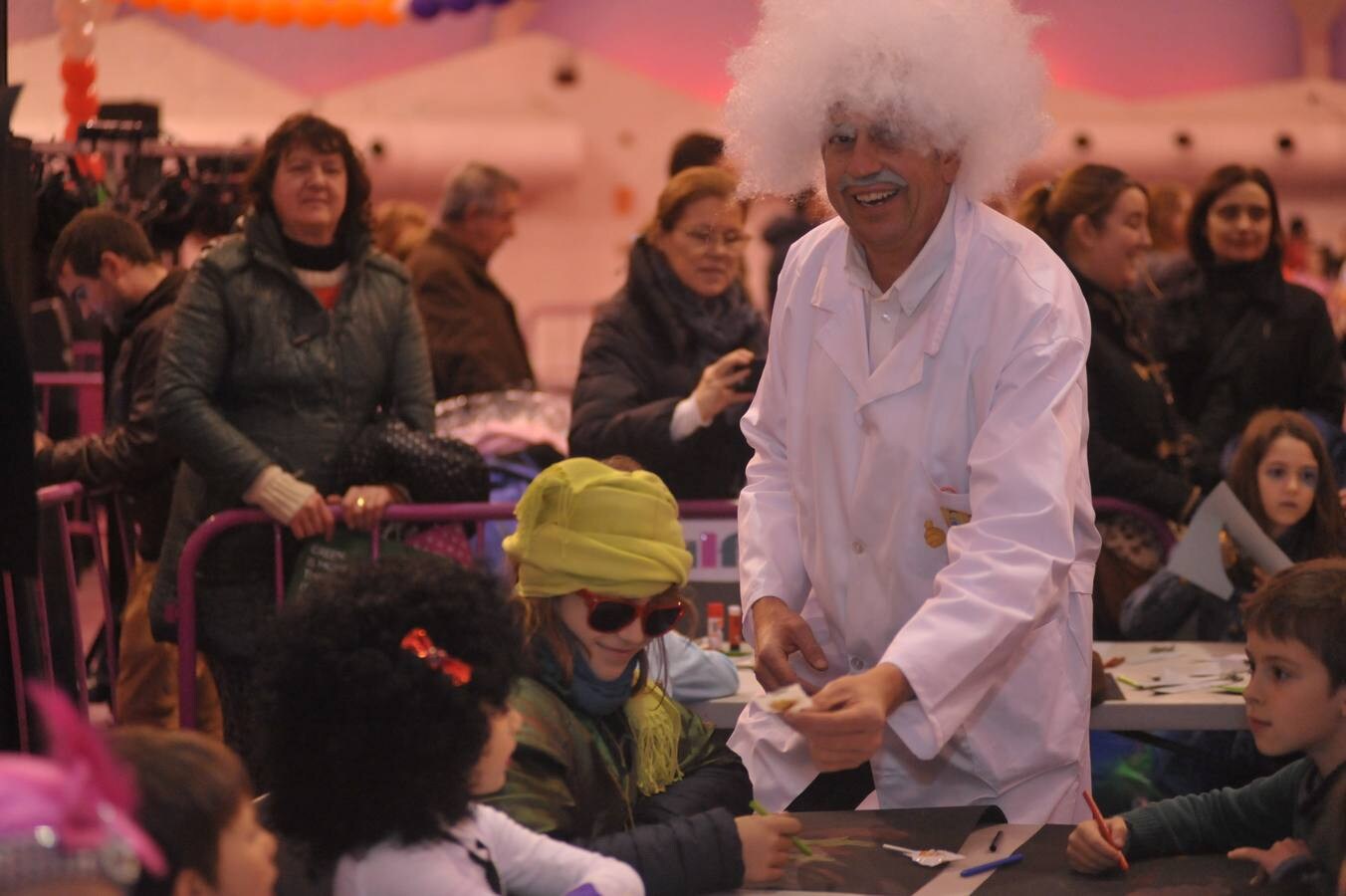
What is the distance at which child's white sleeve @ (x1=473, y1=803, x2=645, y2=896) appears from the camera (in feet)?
7.16

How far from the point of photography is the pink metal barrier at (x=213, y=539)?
425cm

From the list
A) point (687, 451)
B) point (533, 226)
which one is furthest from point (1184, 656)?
point (533, 226)

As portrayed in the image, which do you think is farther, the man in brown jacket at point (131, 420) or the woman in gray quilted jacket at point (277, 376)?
the man in brown jacket at point (131, 420)

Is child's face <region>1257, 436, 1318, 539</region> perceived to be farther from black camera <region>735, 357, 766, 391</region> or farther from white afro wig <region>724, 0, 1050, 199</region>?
white afro wig <region>724, 0, 1050, 199</region>

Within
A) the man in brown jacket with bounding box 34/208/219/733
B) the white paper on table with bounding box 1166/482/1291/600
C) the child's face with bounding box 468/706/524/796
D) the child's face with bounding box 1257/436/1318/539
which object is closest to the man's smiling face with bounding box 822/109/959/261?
the child's face with bounding box 468/706/524/796

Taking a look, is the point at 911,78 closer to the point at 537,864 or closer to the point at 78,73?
the point at 537,864

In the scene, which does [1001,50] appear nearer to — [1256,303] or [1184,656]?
[1184,656]

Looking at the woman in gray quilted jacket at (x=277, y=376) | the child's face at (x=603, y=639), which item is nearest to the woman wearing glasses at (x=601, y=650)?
the child's face at (x=603, y=639)

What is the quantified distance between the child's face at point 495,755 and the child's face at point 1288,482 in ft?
9.30

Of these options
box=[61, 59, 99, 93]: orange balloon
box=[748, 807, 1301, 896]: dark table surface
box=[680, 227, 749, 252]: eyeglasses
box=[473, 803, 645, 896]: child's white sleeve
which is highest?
box=[61, 59, 99, 93]: orange balloon

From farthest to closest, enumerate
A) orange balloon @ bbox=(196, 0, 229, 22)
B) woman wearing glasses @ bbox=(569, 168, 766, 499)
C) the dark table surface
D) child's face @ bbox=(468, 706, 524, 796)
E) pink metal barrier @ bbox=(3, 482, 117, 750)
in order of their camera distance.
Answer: orange balloon @ bbox=(196, 0, 229, 22)
woman wearing glasses @ bbox=(569, 168, 766, 499)
pink metal barrier @ bbox=(3, 482, 117, 750)
the dark table surface
child's face @ bbox=(468, 706, 524, 796)

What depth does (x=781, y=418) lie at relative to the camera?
10.3ft

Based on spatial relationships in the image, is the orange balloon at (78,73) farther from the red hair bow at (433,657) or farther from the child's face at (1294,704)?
the child's face at (1294,704)

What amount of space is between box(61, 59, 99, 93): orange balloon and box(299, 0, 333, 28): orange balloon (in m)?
4.37
